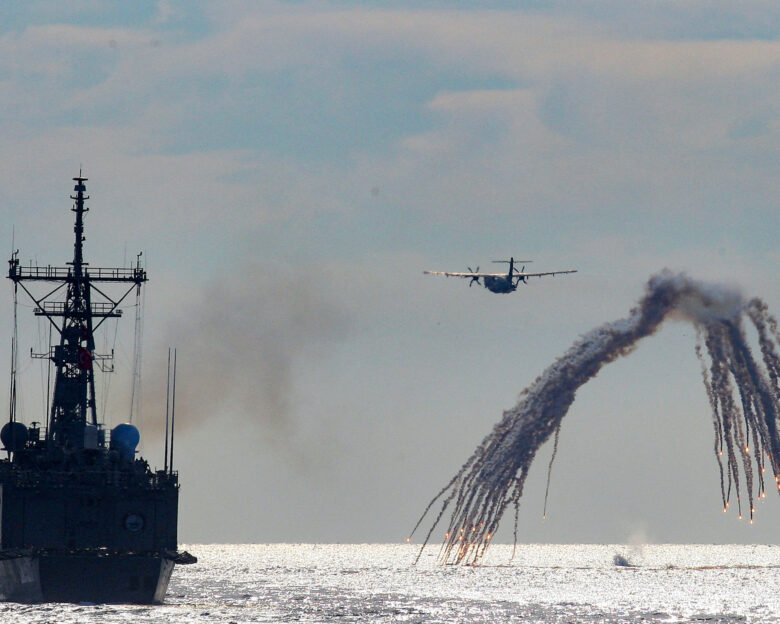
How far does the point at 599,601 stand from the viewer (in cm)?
13300

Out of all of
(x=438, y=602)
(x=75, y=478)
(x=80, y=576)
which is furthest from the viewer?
(x=438, y=602)

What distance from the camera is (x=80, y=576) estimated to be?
91.7m

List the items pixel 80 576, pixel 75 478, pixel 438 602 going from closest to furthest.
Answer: pixel 80 576 → pixel 75 478 → pixel 438 602

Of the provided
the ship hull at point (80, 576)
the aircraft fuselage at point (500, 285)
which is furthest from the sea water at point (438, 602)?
the aircraft fuselage at point (500, 285)

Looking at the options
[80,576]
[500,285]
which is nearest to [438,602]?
→ [500,285]

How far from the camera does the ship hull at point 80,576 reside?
300ft

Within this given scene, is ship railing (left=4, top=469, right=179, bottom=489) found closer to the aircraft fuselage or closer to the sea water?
the sea water

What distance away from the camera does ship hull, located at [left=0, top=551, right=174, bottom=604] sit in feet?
300

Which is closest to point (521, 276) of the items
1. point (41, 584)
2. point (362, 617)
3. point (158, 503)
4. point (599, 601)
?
point (599, 601)

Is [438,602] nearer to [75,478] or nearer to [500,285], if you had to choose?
[500,285]

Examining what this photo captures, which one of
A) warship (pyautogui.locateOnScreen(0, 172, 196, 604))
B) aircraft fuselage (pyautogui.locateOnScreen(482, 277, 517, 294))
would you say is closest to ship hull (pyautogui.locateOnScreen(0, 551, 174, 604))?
warship (pyautogui.locateOnScreen(0, 172, 196, 604))

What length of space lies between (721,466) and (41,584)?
44973mm

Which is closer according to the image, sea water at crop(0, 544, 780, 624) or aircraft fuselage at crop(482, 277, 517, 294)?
sea water at crop(0, 544, 780, 624)

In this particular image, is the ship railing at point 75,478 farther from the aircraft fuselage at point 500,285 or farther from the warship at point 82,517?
the aircraft fuselage at point 500,285
